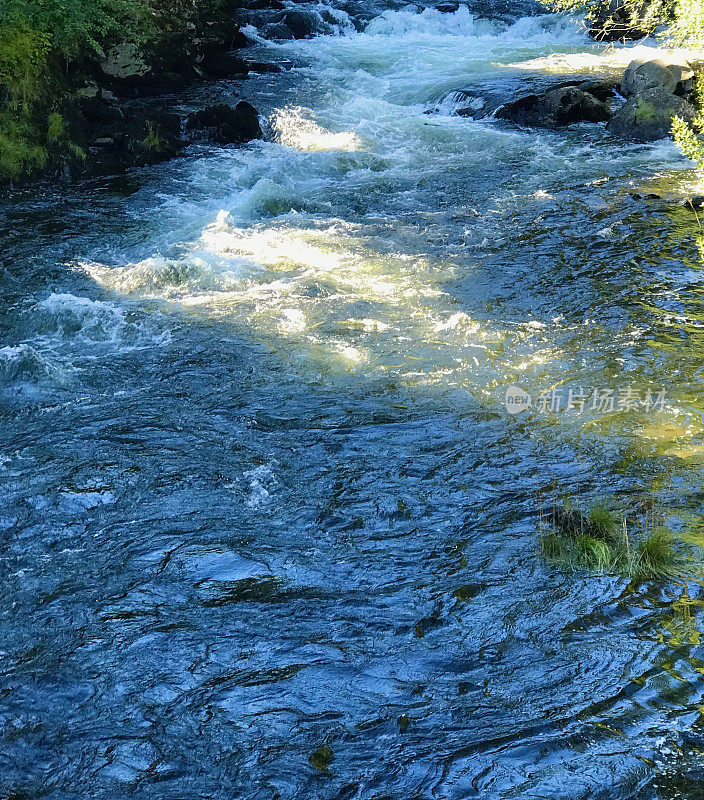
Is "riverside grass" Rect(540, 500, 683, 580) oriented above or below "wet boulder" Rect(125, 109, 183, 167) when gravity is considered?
below

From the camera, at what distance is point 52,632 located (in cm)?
506

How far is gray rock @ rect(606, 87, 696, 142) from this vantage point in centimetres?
1509

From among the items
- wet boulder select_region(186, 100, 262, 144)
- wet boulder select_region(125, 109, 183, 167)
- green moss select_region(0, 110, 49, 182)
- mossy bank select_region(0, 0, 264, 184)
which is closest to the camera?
green moss select_region(0, 110, 49, 182)

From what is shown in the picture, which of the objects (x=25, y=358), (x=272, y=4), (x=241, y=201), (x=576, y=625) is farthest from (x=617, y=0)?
(x=576, y=625)

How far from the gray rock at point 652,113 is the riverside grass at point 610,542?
11.4 metres

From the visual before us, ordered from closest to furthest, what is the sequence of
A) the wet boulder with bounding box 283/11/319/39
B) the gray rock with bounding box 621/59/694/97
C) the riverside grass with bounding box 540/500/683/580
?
1. the riverside grass with bounding box 540/500/683/580
2. the gray rock with bounding box 621/59/694/97
3. the wet boulder with bounding box 283/11/319/39

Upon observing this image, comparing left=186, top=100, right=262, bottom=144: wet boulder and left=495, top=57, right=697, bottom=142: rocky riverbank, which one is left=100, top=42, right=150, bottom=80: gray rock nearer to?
left=186, top=100, right=262, bottom=144: wet boulder

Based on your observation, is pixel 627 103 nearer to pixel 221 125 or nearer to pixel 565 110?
pixel 565 110

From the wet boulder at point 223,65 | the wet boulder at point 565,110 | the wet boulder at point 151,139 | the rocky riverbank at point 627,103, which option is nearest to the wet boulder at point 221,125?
the wet boulder at point 151,139

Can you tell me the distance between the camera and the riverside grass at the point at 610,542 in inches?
212

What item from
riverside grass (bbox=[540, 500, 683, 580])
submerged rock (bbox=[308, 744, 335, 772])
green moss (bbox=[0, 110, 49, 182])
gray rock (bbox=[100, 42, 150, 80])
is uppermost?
gray rock (bbox=[100, 42, 150, 80])

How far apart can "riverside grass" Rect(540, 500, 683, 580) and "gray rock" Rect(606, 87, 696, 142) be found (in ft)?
37.4

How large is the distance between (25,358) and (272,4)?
22970 mm

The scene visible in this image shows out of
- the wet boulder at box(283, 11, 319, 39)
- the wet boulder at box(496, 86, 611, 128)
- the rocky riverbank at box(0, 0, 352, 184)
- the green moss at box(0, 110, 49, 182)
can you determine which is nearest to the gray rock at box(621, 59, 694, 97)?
the wet boulder at box(496, 86, 611, 128)
